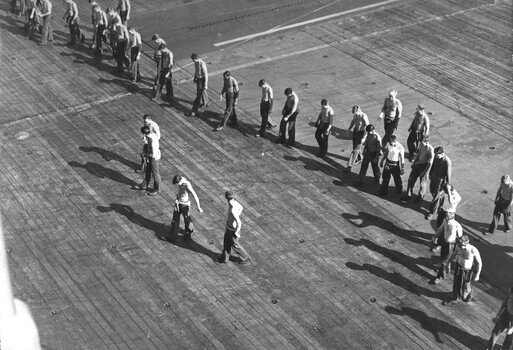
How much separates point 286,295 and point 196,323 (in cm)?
207

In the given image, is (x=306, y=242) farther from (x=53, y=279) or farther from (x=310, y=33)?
(x=310, y=33)

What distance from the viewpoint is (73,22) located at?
1065 inches

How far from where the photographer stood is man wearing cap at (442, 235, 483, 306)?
52.9 ft

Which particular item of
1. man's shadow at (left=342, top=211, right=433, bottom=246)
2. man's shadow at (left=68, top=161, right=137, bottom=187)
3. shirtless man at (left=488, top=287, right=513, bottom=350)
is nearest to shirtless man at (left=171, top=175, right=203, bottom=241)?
man's shadow at (left=68, top=161, right=137, bottom=187)

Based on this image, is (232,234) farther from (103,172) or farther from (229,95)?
(229,95)

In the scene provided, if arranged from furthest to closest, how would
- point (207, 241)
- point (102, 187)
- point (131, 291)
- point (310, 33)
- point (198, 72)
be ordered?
point (310, 33) < point (198, 72) < point (102, 187) < point (207, 241) < point (131, 291)

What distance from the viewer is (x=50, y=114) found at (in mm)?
23516

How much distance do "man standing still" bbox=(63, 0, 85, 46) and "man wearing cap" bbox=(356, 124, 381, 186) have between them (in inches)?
460

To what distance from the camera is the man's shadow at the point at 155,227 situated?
60.1 ft

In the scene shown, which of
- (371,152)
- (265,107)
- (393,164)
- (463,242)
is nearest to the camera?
(463,242)

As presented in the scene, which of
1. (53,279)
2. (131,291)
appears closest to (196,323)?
(131,291)

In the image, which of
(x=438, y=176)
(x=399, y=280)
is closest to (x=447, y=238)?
(x=399, y=280)

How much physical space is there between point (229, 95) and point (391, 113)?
174 inches

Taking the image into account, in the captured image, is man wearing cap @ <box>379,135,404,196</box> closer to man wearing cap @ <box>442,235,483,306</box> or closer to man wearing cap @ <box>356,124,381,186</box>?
man wearing cap @ <box>356,124,381,186</box>
